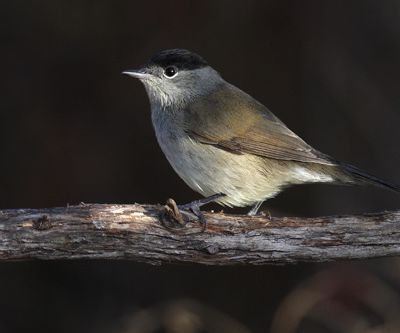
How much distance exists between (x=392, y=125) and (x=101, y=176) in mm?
3562

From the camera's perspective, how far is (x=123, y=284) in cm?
1002

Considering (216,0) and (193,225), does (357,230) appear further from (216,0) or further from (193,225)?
(216,0)

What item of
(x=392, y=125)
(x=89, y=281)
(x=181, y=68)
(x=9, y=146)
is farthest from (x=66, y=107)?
(x=392, y=125)

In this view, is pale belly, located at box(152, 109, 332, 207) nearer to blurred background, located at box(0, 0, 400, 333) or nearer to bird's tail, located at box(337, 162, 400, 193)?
bird's tail, located at box(337, 162, 400, 193)

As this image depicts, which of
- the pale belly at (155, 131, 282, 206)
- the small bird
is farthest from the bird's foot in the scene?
the pale belly at (155, 131, 282, 206)

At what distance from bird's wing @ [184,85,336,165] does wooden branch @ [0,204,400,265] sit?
1.08m

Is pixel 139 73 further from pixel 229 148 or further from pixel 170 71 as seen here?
pixel 229 148

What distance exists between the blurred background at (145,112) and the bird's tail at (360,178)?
2870mm

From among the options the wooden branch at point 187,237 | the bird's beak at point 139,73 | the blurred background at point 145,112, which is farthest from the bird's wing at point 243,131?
the blurred background at point 145,112

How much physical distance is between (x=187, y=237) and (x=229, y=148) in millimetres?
1452

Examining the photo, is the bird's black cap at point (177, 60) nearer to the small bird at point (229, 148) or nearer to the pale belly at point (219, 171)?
the small bird at point (229, 148)

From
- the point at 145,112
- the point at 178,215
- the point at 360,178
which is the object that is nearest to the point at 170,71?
the point at 360,178

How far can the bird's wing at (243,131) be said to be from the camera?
6.87 metres

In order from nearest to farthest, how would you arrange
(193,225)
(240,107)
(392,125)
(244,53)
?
1. (193,225)
2. (240,107)
3. (392,125)
4. (244,53)
